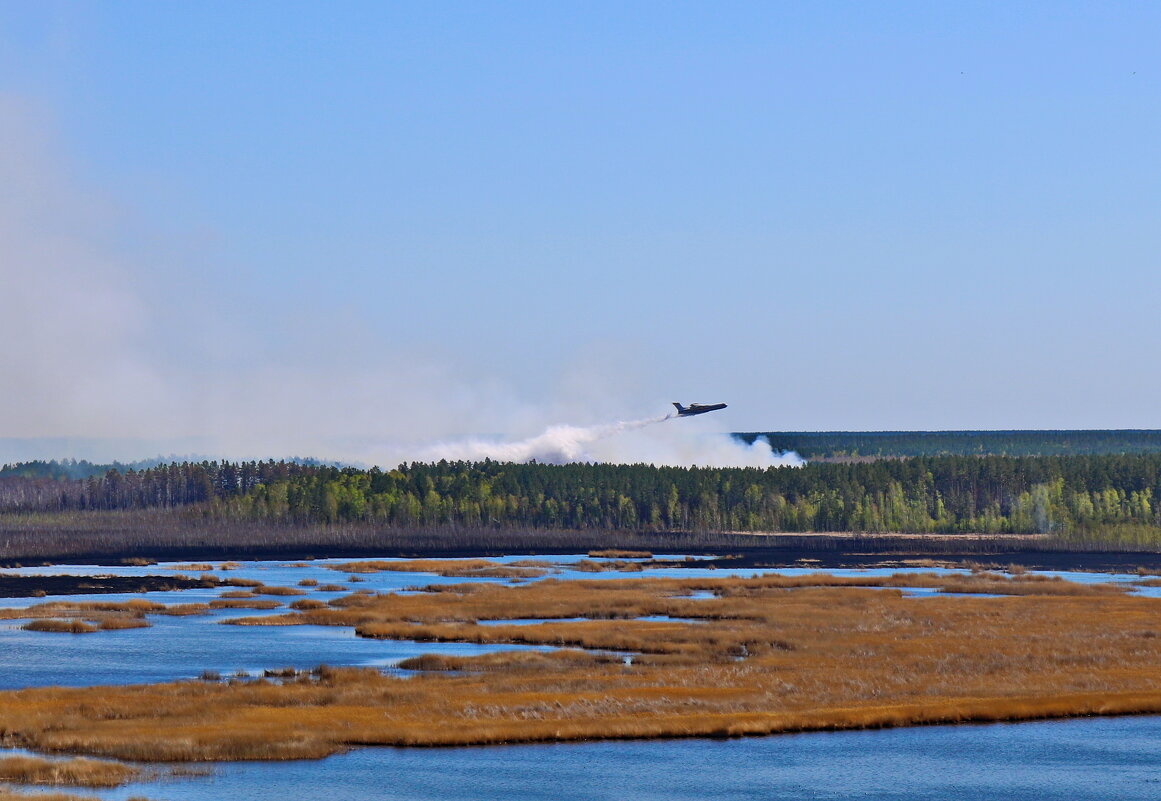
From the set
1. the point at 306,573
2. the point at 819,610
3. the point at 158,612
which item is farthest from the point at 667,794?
the point at 306,573

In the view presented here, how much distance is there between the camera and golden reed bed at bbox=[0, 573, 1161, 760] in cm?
5697

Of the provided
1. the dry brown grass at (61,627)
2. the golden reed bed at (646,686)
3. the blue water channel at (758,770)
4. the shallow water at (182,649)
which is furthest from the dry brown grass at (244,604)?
the blue water channel at (758,770)

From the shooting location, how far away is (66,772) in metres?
48.7

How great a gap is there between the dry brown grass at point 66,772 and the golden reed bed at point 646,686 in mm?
2313

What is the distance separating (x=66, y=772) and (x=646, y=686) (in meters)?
26.6

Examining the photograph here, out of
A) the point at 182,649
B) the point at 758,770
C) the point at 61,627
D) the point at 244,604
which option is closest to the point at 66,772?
the point at 758,770

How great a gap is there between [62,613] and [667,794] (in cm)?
6975

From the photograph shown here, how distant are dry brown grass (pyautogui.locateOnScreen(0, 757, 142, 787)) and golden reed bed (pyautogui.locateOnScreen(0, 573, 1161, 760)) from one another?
91.1 inches

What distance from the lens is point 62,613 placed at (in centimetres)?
10769

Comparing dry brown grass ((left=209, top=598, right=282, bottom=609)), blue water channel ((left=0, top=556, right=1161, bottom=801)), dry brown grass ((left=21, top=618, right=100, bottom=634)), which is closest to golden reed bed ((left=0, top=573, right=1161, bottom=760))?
blue water channel ((left=0, top=556, right=1161, bottom=801))

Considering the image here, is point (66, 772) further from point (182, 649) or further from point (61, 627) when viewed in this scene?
point (61, 627)

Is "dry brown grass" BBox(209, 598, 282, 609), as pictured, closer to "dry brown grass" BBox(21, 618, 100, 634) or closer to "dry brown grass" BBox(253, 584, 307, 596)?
"dry brown grass" BBox(253, 584, 307, 596)

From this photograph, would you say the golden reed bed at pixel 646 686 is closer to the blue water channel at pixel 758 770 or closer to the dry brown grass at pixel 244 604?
the blue water channel at pixel 758 770

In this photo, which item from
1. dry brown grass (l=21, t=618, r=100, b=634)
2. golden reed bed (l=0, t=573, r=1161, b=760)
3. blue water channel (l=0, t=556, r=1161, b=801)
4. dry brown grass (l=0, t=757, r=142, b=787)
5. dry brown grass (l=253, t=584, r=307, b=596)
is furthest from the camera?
dry brown grass (l=253, t=584, r=307, b=596)
